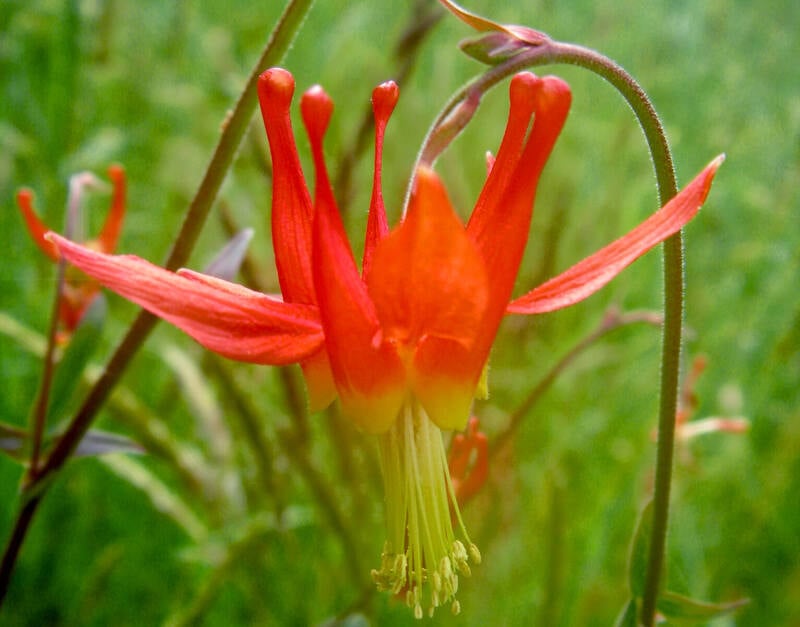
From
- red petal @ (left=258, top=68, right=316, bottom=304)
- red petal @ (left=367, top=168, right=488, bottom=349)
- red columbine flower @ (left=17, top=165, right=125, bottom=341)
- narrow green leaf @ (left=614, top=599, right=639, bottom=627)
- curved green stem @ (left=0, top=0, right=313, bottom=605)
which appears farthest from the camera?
red columbine flower @ (left=17, top=165, right=125, bottom=341)

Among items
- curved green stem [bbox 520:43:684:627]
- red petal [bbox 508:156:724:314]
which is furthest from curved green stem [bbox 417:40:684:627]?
red petal [bbox 508:156:724:314]

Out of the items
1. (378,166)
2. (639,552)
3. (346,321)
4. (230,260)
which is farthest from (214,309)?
(639,552)

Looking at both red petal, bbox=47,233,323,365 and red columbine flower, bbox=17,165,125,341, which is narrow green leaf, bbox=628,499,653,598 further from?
red columbine flower, bbox=17,165,125,341

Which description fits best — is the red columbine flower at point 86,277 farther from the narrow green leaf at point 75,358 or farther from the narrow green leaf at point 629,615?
the narrow green leaf at point 629,615

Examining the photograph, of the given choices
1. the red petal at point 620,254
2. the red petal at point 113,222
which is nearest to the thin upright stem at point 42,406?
the red petal at point 113,222

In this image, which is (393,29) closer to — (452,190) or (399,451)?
(452,190)

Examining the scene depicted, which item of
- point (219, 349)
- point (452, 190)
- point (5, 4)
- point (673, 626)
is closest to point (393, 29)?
point (452, 190)

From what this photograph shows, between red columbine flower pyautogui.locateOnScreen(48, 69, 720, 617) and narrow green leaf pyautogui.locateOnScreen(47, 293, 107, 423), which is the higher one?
red columbine flower pyautogui.locateOnScreen(48, 69, 720, 617)
